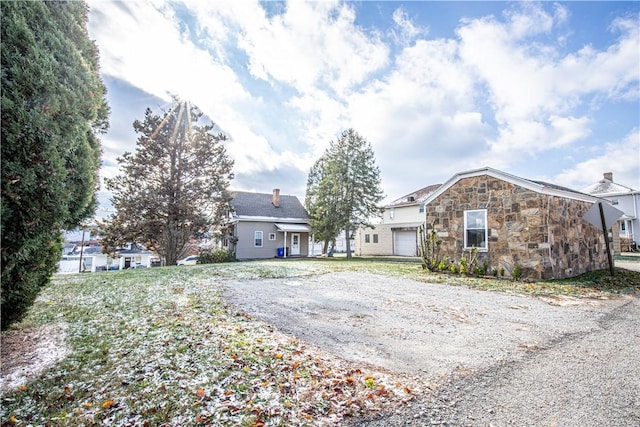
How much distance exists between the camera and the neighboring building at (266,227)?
23188mm

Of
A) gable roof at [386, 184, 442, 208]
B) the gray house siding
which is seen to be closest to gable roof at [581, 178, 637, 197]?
A: gable roof at [386, 184, 442, 208]

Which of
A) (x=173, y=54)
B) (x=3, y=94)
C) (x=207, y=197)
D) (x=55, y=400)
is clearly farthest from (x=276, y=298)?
(x=207, y=197)

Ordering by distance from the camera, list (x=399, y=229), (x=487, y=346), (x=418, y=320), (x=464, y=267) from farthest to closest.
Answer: (x=399, y=229)
(x=464, y=267)
(x=418, y=320)
(x=487, y=346)

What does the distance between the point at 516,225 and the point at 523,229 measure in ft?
0.76

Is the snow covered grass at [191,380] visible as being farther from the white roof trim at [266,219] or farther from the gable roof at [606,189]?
the gable roof at [606,189]

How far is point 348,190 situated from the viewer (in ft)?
75.6

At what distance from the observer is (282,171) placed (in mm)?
26375

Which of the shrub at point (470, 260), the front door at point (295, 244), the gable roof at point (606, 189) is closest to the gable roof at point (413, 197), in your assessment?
the front door at point (295, 244)

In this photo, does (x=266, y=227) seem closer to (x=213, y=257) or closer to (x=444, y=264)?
(x=213, y=257)

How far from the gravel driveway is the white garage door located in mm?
18143

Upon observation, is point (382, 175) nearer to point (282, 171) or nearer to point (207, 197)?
point (282, 171)

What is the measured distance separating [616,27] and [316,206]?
1871 cm

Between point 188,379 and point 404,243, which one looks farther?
point 404,243

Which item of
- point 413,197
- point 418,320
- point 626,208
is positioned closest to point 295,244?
point 413,197
